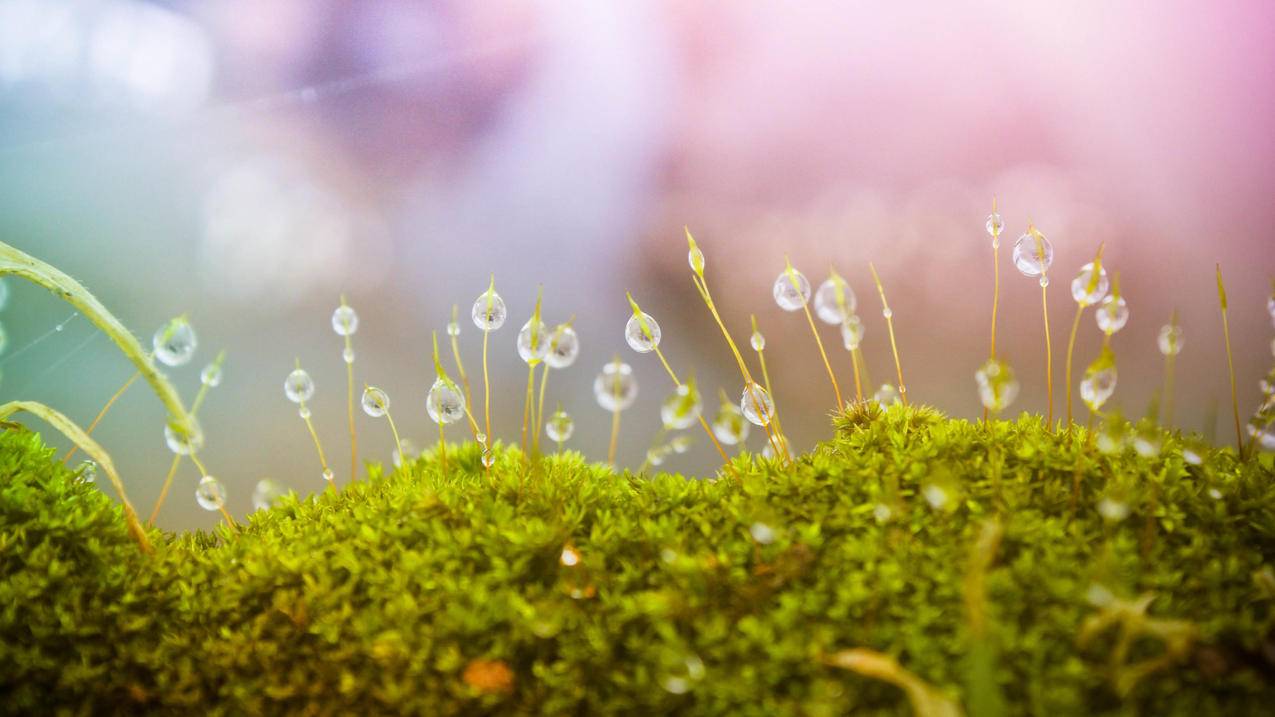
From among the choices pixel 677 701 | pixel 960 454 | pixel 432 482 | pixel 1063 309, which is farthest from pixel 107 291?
pixel 1063 309

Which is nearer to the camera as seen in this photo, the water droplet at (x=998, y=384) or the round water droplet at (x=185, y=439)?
the water droplet at (x=998, y=384)

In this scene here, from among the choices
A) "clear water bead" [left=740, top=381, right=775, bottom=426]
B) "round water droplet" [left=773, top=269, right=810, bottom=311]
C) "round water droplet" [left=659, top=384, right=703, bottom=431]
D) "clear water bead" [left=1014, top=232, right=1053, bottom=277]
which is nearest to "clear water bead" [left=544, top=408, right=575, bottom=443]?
"round water droplet" [left=659, top=384, right=703, bottom=431]

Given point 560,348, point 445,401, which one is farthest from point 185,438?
point 560,348

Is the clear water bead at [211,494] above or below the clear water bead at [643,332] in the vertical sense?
below

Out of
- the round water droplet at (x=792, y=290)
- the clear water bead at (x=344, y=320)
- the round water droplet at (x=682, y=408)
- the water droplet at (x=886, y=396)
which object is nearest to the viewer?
the round water droplet at (x=682, y=408)

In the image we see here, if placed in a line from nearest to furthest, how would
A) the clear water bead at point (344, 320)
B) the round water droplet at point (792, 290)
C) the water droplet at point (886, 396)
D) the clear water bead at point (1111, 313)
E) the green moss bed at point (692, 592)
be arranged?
1. the green moss bed at point (692, 592)
2. the clear water bead at point (1111, 313)
3. the round water droplet at point (792, 290)
4. the clear water bead at point (344, 320)
5. the water droplet at point (886, 396)

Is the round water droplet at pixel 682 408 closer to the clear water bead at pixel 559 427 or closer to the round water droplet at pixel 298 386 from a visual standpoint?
the clear water bead at pixel 559 427

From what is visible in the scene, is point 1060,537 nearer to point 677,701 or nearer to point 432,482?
point 677,701

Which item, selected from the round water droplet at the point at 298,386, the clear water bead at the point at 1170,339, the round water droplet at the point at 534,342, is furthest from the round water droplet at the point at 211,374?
the clear water bead at the point at 1170,339
